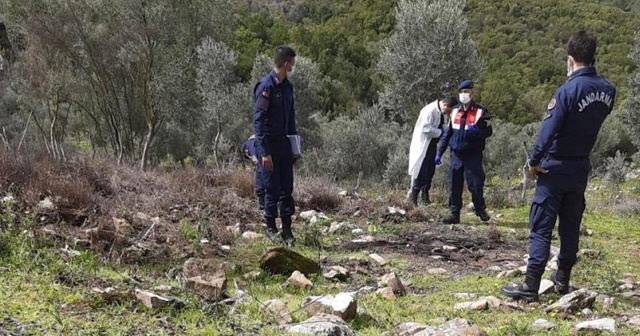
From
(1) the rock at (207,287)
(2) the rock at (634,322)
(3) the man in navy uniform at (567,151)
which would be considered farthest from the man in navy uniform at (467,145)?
(1) the rock at (207,287)

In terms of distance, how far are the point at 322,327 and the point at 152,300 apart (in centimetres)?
96

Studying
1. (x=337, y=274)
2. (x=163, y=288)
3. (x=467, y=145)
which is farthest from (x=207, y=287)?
(x=467, y=145)

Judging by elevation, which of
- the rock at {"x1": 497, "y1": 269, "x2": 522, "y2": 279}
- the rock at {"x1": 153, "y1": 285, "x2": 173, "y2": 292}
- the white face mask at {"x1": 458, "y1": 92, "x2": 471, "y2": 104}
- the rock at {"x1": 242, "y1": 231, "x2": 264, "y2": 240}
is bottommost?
the rock at {"x1": 242, "y1": 231, "x2": 264, "y2": 240}

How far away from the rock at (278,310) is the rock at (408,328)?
61cm

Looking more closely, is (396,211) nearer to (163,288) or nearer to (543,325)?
(543,325)

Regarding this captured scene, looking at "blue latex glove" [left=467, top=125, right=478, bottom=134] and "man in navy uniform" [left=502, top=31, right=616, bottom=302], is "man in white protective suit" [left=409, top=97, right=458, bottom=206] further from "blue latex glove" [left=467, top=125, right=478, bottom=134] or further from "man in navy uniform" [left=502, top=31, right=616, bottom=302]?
"man in navy uniform" [left=502, top=31, right=616, bottom=302]

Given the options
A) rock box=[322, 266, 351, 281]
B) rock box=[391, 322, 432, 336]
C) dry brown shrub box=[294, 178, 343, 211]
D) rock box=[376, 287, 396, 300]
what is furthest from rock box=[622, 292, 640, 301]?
dry brown shrub box=[294, 178, 343, 211]

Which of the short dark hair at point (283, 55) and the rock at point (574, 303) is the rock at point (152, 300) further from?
the short dark hair at point (283, 55)

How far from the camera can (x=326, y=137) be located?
2373 cm

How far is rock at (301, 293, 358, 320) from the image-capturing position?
3.22 metres

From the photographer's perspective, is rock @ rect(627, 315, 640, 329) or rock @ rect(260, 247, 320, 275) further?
rock @ rect(260, 247, 320, 275)

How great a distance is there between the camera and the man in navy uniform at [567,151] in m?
3.93

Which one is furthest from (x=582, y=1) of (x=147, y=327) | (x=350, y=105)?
(x=147, y=327)

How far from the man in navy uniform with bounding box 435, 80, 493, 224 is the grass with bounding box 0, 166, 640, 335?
1.57 m
